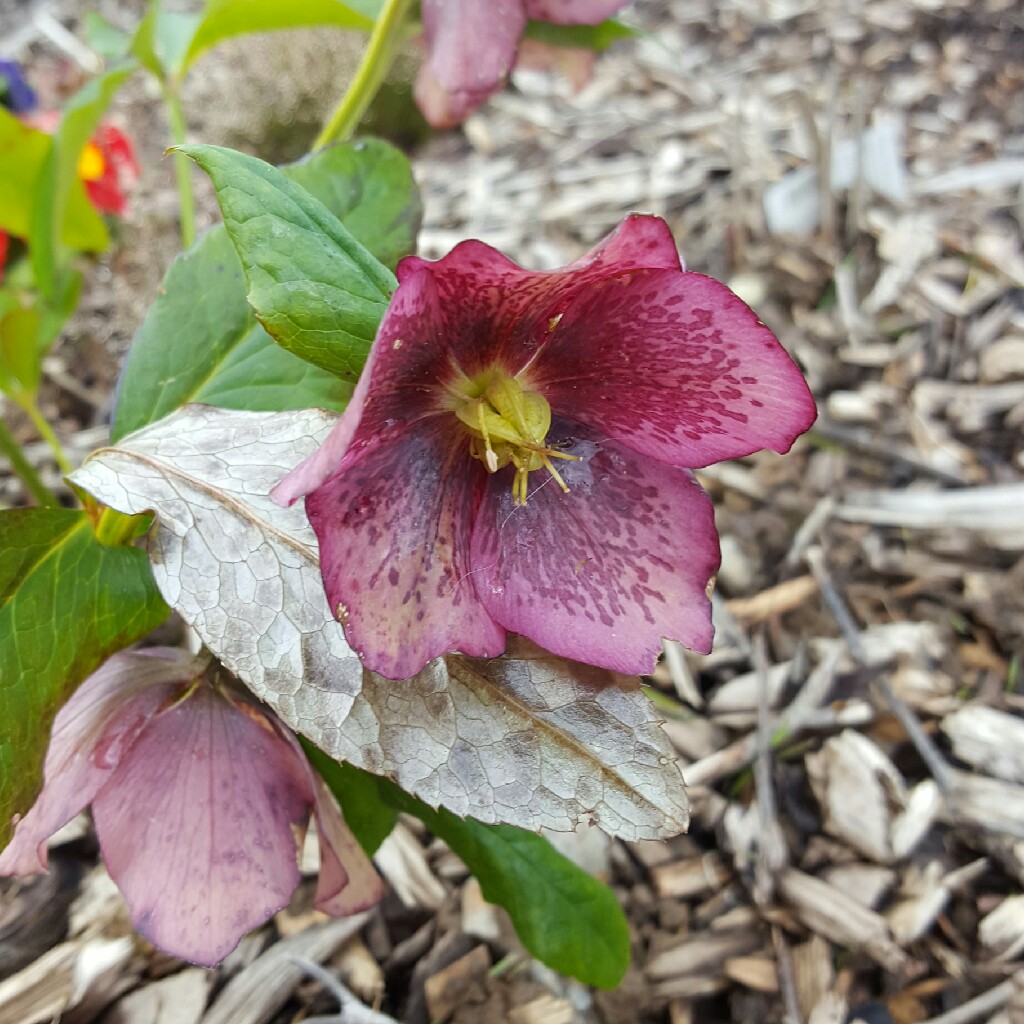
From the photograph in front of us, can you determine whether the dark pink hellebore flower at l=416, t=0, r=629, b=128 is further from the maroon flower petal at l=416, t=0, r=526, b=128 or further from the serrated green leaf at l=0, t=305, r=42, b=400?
the serrated green leaf at l=0, t=305, r=42, b=400

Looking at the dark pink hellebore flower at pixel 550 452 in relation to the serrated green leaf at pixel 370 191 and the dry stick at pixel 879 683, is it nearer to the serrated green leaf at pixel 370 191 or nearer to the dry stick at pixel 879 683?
the serrated green leaf at pixel 370 191

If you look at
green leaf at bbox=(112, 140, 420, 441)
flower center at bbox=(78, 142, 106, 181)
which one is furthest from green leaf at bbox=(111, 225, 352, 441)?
flower center at bbox=(78, 142, 106, 181)

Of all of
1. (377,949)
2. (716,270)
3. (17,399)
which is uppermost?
(17,399)

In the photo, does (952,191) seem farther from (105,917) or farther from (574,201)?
(105,917)

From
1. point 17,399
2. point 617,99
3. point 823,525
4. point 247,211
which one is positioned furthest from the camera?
point 617,99

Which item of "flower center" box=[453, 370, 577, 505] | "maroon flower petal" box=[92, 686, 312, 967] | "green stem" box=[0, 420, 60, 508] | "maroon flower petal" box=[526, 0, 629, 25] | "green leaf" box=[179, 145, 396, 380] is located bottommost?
"maroon flower petal" box=[92, 686, 312, 967]

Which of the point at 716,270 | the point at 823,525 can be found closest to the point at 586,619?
the point at 823,525
